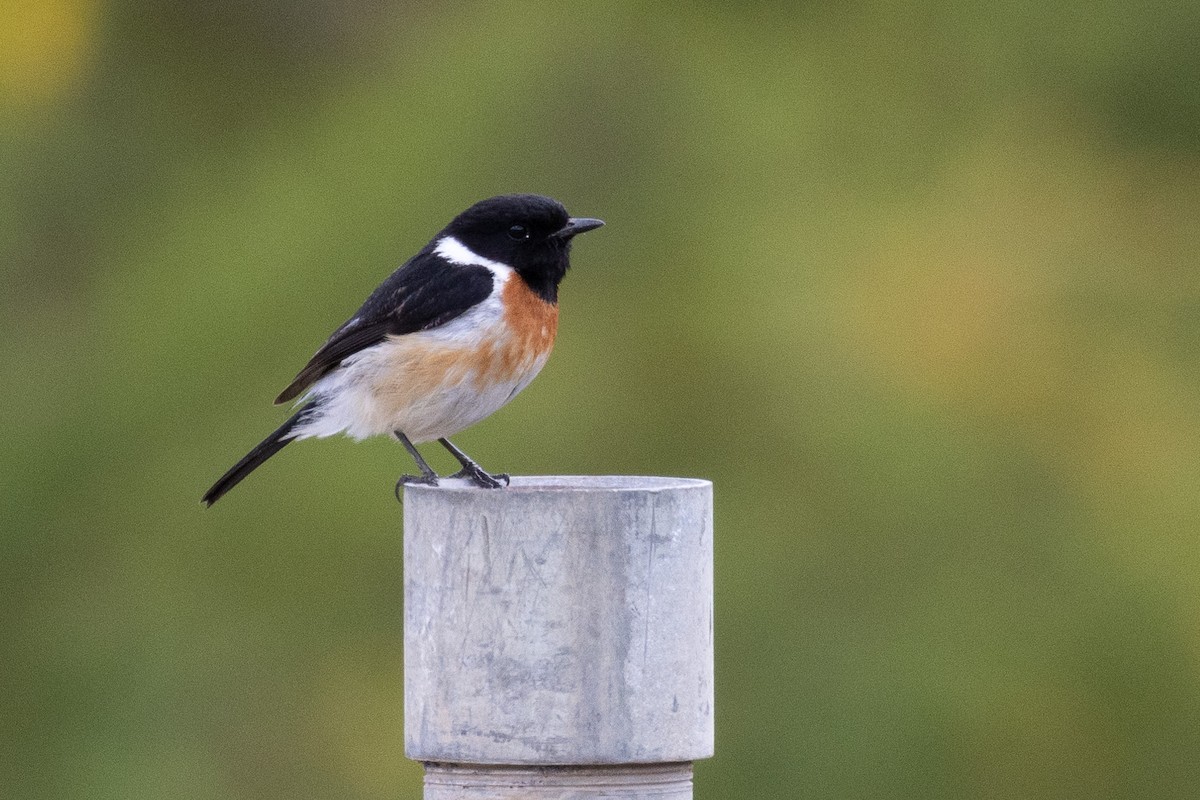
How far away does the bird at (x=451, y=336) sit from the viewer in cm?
550

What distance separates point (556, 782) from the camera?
3707 mm

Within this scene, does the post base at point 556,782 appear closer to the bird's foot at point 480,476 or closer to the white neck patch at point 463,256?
the bird's foot at point 480,476

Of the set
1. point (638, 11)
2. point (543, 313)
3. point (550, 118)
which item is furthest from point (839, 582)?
point (543, 313)

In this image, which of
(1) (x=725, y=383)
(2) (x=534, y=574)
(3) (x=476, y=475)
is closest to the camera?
(2) (x=534, y=574)

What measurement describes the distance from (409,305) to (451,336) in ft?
0.56

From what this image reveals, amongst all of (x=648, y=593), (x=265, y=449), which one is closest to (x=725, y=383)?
(x=265, y=449)

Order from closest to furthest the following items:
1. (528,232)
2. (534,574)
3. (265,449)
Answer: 1. (534,574)
2. (528,232)
3. (265,449)

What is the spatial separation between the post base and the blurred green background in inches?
224

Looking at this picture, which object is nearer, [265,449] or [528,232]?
[528,232]

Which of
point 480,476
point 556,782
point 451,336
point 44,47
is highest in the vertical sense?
point 44,47

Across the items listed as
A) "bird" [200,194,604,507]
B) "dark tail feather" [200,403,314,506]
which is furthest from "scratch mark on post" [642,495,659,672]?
"dark tail feather" [200,403,314,506]

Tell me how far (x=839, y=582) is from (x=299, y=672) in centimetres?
272

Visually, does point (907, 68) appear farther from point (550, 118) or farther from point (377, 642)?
point (377, 642)

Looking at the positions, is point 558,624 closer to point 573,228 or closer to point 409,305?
point 409,305
